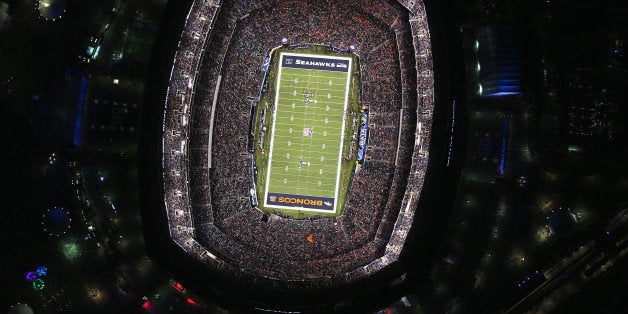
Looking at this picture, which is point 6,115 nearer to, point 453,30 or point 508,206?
point 453,30

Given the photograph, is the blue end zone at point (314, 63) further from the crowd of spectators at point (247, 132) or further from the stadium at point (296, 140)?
the crowd of spectators at point (247, 132)

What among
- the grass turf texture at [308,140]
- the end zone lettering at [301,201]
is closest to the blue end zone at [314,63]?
the grass turf texture at [308,140]

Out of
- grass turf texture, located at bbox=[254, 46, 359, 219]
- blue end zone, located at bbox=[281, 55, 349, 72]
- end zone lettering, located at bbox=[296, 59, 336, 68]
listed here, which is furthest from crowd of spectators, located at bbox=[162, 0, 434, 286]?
end zone lettering, located at bbox=[296, 59, 336, 68]

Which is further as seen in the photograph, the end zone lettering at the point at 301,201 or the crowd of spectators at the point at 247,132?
the end zone lettering at the point at 301,201

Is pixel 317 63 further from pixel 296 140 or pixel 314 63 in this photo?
pixel 296 140

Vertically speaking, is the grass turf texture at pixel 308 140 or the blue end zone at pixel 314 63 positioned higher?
the blue end zone at pixel 314 63

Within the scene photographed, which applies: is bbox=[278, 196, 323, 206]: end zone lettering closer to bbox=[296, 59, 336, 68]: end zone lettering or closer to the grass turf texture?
the grass turf texture
